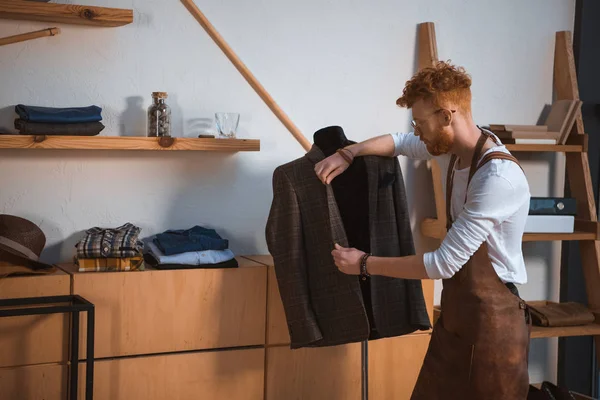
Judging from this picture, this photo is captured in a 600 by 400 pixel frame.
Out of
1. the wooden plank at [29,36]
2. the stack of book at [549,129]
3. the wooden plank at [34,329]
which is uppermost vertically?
the wooden plank at [29,36]

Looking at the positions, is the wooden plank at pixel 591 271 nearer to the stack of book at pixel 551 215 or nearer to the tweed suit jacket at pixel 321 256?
the stack of book at pixel 551 215

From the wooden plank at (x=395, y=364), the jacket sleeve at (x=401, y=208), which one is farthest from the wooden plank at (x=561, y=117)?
the wooden plank at (x=395, y=364)

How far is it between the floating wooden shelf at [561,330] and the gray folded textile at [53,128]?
1696 millimetres

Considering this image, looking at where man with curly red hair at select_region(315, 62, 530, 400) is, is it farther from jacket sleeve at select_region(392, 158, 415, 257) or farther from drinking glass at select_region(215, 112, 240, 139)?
drinking glass at select_region(215, 112, 240, 139)

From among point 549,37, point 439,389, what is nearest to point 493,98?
point 549,37

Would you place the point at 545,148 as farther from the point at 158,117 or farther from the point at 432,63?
the point at 158,117

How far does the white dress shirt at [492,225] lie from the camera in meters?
2.28

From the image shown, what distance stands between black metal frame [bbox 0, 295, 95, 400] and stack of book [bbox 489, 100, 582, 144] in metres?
1.92

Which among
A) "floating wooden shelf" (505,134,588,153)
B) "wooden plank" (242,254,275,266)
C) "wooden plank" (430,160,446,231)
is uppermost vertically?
"floating wooden shelf" (505,134,588,153)

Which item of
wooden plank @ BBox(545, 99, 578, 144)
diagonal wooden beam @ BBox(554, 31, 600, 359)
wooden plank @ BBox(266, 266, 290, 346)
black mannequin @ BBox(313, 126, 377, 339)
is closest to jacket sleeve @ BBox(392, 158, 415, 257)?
black mannequin @ BBox(313, 126, 377, 339)

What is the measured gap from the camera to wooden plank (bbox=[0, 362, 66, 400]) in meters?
2.79

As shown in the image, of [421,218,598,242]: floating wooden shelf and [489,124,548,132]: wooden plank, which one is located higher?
[489,124,548,132]: wooden plank

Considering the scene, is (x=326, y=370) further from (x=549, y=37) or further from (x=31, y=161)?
(x=549, y=37)

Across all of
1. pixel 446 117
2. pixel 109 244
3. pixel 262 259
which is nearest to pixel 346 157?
pixel 446 117
